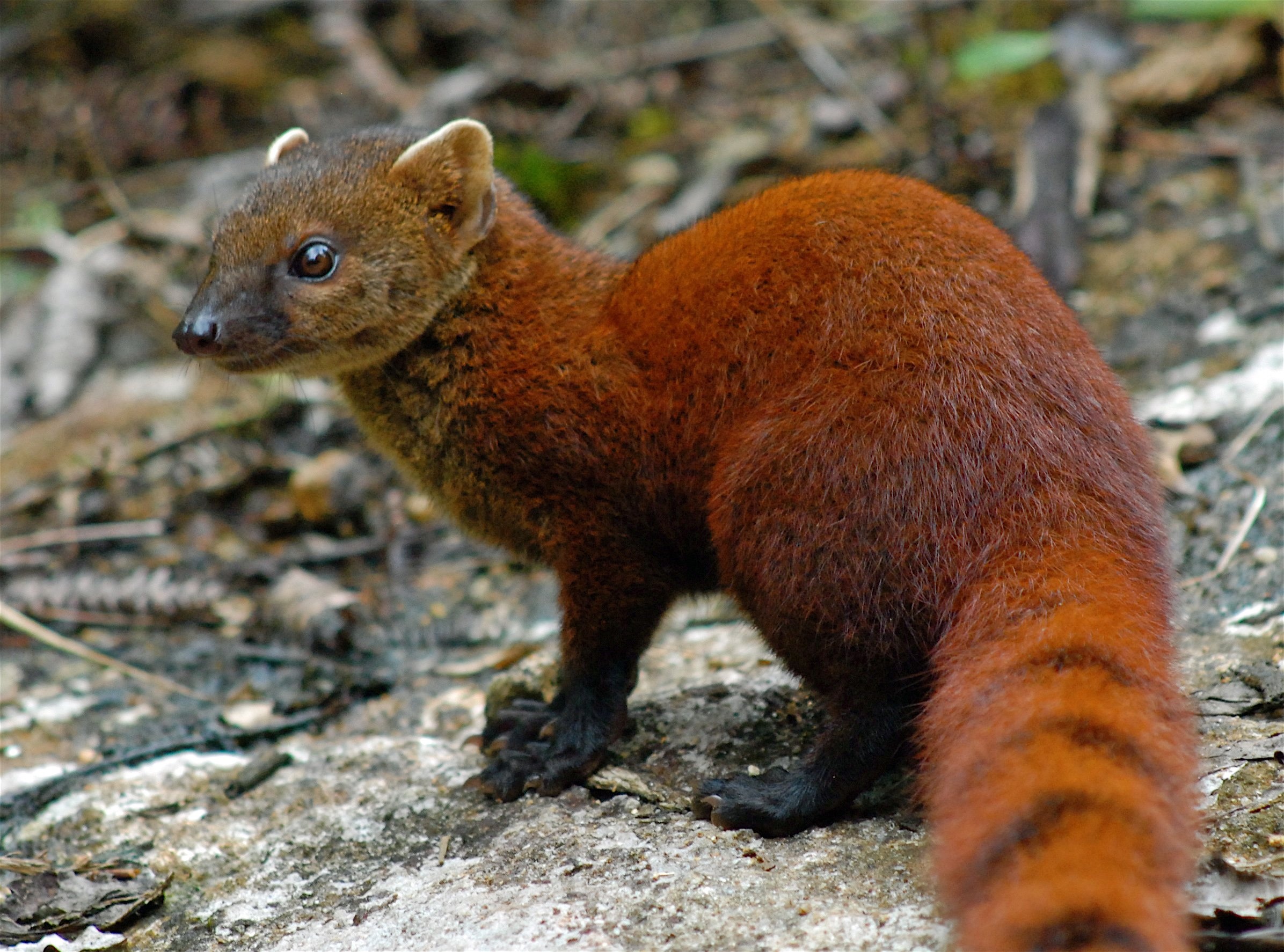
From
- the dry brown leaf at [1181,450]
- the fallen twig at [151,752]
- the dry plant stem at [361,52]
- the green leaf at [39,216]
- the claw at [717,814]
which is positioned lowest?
the fallen twig at [151,752]

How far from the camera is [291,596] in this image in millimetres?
5605

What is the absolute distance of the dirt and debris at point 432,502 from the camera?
3.46m

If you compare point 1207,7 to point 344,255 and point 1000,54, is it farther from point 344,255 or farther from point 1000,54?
point 344,255

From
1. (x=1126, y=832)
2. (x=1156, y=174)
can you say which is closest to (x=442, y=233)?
(x=1126, y=832)

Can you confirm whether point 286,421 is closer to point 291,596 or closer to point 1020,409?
point 291,596

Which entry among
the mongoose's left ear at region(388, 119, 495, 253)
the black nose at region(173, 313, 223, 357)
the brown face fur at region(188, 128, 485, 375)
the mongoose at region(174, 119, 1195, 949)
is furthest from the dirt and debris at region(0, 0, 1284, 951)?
the mongoose's left ear at region(388, 119, 495, 253)

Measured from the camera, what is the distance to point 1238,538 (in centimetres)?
465

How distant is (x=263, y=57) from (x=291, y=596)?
633cm

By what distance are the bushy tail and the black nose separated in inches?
104

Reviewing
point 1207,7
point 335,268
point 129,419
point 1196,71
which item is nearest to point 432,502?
point 335,268

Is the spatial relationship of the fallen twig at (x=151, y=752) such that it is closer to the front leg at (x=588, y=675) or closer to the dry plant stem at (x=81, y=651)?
the dry plant stem at (x=81, y=651)

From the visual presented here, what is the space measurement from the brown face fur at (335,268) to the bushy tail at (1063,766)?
2.30 metres

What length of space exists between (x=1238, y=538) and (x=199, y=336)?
3.81 meters

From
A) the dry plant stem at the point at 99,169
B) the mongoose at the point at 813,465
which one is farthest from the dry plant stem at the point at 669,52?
the mongoose at the point at 813,465
